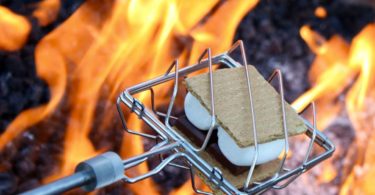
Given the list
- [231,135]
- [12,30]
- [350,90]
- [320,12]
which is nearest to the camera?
[231,135]

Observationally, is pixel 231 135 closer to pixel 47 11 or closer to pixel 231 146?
pixel 231 146

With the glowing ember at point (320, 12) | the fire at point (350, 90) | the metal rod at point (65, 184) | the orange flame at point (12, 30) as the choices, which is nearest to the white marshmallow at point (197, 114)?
the metal rod at point (65, 184)

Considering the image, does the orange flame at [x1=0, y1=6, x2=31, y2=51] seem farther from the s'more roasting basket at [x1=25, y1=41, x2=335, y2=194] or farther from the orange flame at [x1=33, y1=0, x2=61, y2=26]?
the s'more roasting basket at [x1=25, y1=41, x2=335, y2=194]

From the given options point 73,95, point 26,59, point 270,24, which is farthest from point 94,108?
point 270,24

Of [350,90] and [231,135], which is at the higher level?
[231,135]

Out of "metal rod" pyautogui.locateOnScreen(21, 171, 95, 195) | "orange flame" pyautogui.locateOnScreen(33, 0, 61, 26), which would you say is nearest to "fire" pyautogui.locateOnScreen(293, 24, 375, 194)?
"orange flame" pyautogui.locateOnScreen(33, 0, 61, 26)

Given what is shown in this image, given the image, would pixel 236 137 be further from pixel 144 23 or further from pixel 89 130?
pixel 144 23

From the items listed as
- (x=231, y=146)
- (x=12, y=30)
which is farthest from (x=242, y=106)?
(x=12, y=30)
